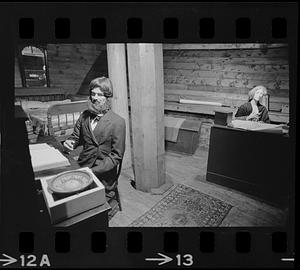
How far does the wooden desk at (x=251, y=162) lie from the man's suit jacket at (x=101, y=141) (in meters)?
1.59

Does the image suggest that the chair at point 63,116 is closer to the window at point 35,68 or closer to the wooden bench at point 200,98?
the window at point 35,68

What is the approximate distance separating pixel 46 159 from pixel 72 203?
53cm

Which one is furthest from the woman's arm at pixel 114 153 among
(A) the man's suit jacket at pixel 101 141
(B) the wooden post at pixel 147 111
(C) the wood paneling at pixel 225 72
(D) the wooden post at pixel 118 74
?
(C) the wood paneling at pixel 225 72

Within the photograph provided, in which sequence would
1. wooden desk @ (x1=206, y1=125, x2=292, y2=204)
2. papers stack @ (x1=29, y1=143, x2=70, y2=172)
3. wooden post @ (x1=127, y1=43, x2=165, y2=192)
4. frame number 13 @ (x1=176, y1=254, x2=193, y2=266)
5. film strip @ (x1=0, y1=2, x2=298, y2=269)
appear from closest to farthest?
papers stack @ (x1=29, y1=143, x2=70, y2=172) < film strip @ (x1=0, y1=2, x2=298, y2=269) < frame number 13 @ (x1=176, y1=254, x2=193, y2=266) < wooden post @ (x1=127, y1=43, x2=165, y2=192) < wooden desk @ (x1=206, y1=125, x2=292, y2=204)

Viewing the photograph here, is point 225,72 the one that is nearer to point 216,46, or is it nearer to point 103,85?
point 216,46

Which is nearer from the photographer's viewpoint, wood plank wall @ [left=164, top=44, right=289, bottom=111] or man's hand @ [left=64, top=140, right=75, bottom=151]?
man's hand @ [left=64, top=140, right=75, bottom=151]

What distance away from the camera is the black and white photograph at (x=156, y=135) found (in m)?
1.80

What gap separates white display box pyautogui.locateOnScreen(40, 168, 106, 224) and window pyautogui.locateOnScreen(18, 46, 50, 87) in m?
2.94

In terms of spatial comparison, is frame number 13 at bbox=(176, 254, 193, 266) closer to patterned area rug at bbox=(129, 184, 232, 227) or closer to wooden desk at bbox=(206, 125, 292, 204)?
patterned area rug at bbox=(129, 184, 232, 227)

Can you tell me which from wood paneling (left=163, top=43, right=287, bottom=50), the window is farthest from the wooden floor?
the window

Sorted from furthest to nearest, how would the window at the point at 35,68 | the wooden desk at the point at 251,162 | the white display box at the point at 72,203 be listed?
the window at the point at 35,68
the wooden desk at the point at 251,162
the white display box at the point at 72,203

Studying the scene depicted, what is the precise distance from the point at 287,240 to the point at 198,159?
6.86ft

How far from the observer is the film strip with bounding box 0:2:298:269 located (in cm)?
193

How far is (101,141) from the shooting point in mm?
2201
